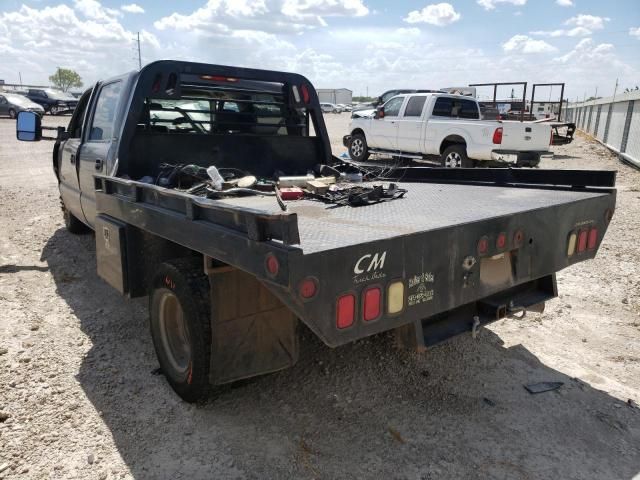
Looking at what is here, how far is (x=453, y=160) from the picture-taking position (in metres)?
12.6

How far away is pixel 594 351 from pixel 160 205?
3377 millimetres

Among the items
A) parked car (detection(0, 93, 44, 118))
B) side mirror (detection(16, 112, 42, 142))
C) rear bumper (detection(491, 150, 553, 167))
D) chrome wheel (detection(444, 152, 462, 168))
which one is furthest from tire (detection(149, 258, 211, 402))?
parked car (detection(0, 93, 44, 118))

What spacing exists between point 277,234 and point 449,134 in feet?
37.0

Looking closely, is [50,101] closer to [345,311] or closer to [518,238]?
[518,238]

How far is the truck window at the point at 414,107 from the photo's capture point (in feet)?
43.6

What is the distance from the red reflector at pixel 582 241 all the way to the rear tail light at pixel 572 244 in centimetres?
5

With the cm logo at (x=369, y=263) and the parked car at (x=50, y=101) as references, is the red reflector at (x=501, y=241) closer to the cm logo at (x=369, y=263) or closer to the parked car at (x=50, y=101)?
the cm logo at (x=369, y=263)

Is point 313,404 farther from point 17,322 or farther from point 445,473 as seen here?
point 17,322

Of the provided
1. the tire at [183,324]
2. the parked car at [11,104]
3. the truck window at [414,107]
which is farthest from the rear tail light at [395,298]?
the parked car at [11,104]

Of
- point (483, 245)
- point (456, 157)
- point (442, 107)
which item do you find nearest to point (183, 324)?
point (483, 245)

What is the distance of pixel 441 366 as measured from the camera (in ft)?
12.3

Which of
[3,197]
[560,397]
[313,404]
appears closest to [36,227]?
[3,197]

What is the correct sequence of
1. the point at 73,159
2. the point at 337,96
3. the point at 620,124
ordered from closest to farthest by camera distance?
the point at 73,159
the point at 620,124
the point at 337,96

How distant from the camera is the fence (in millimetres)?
16281
